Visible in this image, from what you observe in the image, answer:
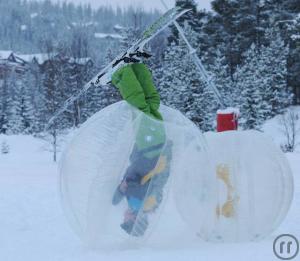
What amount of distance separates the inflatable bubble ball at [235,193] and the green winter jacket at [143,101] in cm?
38

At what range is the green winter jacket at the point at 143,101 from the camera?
4379 mm

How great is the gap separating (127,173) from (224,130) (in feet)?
3.35

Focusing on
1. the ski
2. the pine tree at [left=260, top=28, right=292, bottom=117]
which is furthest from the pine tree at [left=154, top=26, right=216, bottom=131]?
the ski

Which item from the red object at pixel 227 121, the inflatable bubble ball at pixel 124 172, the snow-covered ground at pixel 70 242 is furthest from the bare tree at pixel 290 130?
the inflatable bubble ball at pixel 124 172

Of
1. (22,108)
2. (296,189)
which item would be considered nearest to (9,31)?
(22,108)

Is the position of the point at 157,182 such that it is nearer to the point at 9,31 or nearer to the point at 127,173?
the point at 127,173

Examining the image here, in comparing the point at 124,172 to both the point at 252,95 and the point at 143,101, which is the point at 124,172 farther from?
the point at 252,95

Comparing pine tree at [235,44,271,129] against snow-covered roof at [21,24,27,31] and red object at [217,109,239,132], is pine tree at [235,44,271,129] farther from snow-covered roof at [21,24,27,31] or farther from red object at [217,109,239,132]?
snow-covered roof at [21,24,27,31]

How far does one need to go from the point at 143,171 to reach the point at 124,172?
16cm

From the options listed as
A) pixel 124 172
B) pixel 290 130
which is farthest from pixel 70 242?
pixel 290 130

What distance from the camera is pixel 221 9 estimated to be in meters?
35.5

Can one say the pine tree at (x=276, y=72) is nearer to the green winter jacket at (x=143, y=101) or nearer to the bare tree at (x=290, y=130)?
the bare tree at (x=290, y=130)

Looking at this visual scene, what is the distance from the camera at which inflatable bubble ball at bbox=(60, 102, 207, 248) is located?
429cm

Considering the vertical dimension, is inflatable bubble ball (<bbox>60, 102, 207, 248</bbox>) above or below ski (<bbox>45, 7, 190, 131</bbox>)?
below
